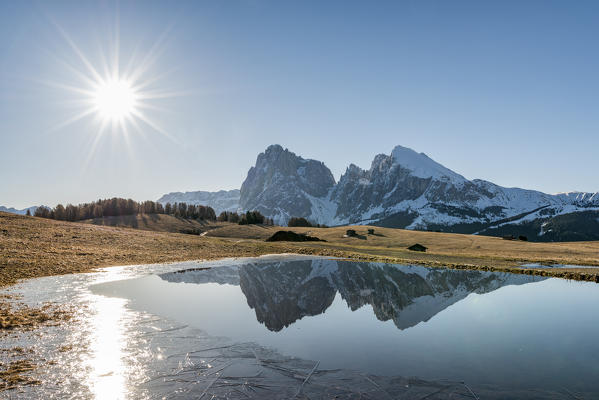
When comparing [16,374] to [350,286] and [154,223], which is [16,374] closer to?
[350,286]

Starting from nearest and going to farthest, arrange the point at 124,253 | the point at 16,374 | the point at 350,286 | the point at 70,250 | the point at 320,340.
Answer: the point at 16,374 → the point at 320,340 → the point at 350,286 → the point at 70,250 → the point at 124,253

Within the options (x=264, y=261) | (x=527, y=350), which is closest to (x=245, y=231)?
(x=264, y=261)

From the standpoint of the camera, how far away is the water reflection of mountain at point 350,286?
2335 centimetres

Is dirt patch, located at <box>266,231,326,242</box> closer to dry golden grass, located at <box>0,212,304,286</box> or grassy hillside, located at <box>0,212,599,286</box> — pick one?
grassy hillside, located at <box>0,212,599,286</box>

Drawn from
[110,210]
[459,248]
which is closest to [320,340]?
[459,248]

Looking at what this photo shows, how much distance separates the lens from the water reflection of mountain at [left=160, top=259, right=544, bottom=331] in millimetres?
23353

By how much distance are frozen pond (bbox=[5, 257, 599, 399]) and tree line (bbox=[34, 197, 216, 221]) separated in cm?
14839

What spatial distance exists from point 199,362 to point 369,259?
1782 inches

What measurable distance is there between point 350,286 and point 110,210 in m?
165

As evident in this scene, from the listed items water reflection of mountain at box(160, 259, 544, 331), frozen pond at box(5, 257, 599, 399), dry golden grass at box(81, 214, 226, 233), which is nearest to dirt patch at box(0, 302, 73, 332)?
frozen pond at box(5, 257, 599, 399)

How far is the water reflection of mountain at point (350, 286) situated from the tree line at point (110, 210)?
142475 mm

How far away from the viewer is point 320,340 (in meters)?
16.9

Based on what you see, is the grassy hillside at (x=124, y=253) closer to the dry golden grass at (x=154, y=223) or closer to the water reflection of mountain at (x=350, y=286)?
the water reflection of mountain at (x=350, y=286)

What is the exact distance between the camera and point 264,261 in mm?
52844
